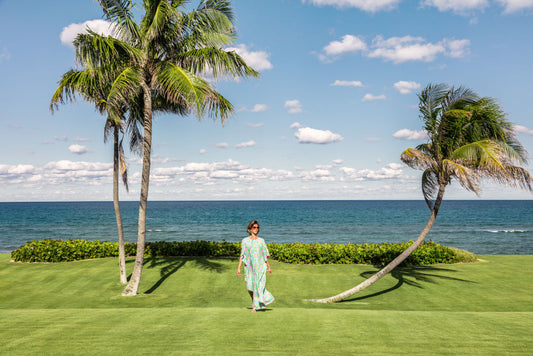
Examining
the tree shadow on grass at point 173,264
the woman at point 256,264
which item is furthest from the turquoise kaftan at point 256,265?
the tree shadow on grass at point 173,264

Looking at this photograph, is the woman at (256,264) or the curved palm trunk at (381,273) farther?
the curved palm trunk at (381,273)

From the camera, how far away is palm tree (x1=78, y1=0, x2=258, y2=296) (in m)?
11.7

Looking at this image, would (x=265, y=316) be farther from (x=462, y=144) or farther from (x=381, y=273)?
(x=462, y=144)

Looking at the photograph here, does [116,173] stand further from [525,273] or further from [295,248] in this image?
[525,273]

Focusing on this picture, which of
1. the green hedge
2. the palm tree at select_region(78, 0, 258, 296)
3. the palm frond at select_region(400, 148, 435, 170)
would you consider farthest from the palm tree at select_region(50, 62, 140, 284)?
the palm frond at select_region(400, 148, 435, 170)

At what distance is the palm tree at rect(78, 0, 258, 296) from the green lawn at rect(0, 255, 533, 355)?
274cm

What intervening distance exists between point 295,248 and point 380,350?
1305cm

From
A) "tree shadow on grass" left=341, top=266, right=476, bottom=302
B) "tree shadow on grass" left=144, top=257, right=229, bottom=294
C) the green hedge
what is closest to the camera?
"tree shadow on grass" left=341, top=266, right=476, bottom=302

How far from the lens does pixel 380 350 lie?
19.2ft

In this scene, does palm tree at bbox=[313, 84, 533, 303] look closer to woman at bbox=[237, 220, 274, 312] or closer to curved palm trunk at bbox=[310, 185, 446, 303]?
curved palm trunk at bbox=[310, 185, 446, 303]

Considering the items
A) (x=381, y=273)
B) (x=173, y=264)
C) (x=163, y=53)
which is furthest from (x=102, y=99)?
(x=381, y=273)

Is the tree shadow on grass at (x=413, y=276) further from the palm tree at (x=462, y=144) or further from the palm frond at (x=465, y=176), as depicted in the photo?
the palm frond at (x=465, y=176)

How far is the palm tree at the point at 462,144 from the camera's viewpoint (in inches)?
423

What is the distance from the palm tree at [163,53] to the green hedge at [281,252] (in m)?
6.64
